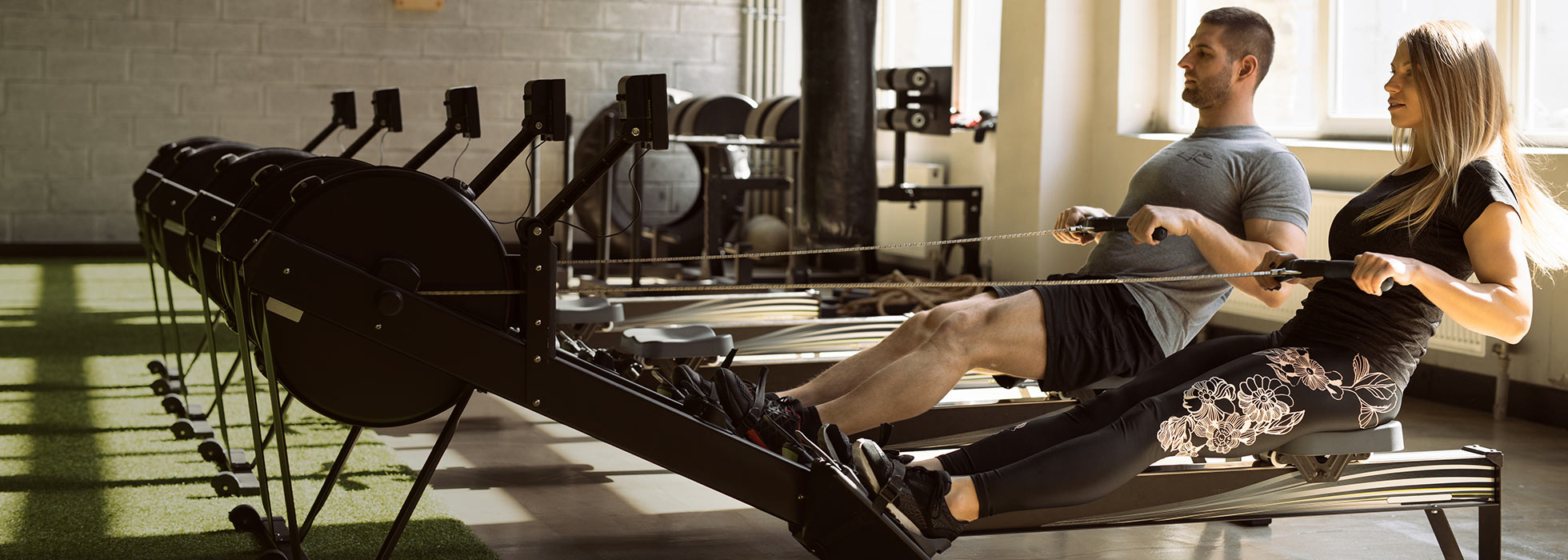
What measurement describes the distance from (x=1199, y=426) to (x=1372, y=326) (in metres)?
0.36

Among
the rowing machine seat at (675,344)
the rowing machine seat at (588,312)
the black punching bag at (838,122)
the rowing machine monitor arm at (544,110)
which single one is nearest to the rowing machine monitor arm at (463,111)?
the rowing machine monitor arm at (544,110)

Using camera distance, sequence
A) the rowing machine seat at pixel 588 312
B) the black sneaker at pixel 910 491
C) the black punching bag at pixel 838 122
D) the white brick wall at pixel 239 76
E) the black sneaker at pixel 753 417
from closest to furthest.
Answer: the black sneaker at pixel 910 491 → the black sneaker at pixel 753 417 → the rowing machine seat at pixel 588 312 → the black punching bag at pixel 838 122 → the white brick wall at pixel 239 76

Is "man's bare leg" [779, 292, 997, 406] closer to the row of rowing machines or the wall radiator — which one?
the row of rowing machines

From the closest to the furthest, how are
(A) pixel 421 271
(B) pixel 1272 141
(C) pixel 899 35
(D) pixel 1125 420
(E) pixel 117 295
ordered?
(A) pixel 421 271
(D) pixel 1125 420
(B) pixel 1272 141
(E) pixel 117 295
(C) pixel 899 35

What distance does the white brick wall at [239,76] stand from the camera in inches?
351

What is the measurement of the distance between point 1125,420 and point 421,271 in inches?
46.4

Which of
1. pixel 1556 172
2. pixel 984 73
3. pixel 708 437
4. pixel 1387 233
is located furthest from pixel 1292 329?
pixel 984 73

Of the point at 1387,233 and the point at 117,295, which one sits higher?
the point at 1387,233

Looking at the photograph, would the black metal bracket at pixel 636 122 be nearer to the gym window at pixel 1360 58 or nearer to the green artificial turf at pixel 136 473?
the green artificial turf at pixel 136 473

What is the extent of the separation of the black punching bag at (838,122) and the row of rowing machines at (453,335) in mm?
3582

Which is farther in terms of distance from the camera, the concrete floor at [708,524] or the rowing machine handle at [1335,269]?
the concrete floor at [708,524]

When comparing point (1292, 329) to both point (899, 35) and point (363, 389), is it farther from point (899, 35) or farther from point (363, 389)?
point (899, 35)

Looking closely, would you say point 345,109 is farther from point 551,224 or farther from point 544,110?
point 551,224

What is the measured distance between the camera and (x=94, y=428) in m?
3.98
